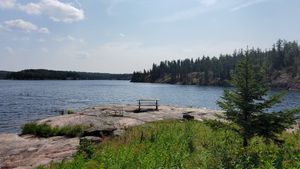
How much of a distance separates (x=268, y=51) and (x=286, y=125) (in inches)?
7568

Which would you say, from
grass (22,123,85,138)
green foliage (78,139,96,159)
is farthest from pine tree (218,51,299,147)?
grass (22,123,85,138)

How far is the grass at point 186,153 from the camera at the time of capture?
471 inches

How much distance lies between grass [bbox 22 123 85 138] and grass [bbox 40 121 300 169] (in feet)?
18.1

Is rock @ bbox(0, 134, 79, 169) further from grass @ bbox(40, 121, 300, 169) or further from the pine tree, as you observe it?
the pine tree

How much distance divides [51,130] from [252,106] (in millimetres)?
16735

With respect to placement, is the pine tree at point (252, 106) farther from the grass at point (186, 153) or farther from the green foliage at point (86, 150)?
the green foliage at point (86, 150)

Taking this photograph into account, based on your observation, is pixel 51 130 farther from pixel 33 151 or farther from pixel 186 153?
pixel 186 153

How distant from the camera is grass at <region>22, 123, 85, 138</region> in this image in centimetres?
2397

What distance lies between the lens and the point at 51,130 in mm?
25688

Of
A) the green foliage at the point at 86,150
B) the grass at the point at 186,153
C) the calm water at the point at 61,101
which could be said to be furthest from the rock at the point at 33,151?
the calm water at the point at 61,101

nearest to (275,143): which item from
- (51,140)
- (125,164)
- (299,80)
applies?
(125,164)

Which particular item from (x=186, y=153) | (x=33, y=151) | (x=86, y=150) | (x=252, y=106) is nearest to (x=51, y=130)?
(x=33, y=151)

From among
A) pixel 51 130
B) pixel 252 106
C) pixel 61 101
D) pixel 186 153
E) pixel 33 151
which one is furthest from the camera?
A: pixel 61 101

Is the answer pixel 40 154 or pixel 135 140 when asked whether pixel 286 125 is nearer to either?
pixel 135 140
